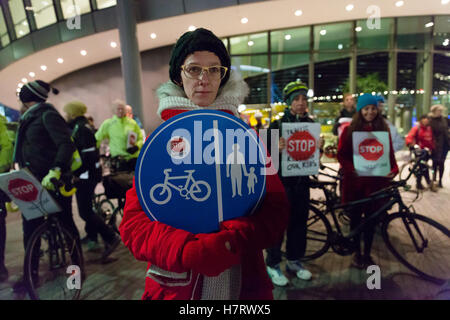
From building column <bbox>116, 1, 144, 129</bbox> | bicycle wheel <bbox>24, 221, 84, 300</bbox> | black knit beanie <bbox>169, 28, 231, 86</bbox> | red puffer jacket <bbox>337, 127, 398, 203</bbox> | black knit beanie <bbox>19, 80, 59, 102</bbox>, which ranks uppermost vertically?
building column <bbox>116, 1, 144, 129</bbox>

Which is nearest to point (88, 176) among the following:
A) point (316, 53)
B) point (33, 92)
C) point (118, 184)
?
point (118, 184)

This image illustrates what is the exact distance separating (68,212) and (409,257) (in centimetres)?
345

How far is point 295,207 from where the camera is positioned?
244 cm

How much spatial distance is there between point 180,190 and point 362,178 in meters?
2.25

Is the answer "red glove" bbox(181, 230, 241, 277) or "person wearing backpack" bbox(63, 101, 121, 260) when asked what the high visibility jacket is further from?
"red glove" bbox(181, 230, 241, 277)

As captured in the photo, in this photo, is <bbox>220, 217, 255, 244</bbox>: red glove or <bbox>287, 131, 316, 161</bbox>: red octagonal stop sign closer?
<bbox>220, 217, 255, 244</bbox>: red glove

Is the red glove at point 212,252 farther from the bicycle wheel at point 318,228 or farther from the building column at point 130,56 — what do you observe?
the building column at point 130,56

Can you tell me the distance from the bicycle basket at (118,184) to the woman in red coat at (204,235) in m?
1.96

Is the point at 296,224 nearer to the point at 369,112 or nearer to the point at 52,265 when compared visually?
the point at 369,112

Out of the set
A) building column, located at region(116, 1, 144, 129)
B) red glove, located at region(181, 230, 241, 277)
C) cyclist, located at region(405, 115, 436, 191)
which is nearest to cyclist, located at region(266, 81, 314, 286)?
cyclist, located at region(405, 115, 436, 191)

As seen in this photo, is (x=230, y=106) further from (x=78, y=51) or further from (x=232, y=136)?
(x=78, y=51)

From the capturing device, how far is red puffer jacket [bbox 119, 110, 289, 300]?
709 mm

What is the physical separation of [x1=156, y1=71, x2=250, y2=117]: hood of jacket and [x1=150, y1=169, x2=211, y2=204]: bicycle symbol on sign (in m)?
0.23

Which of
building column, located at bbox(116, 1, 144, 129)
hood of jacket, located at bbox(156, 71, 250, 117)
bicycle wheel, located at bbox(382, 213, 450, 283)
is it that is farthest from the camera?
building column, located at bbox(116, 1, 144, 129)
